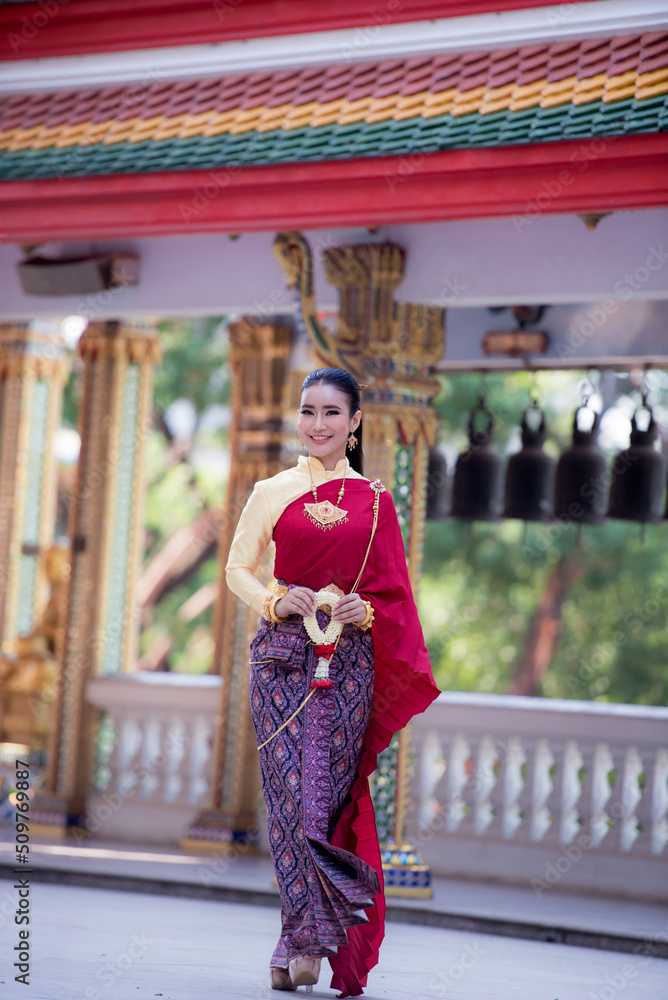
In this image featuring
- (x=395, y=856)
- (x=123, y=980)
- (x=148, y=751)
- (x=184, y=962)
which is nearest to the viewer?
(x=123, y=980)

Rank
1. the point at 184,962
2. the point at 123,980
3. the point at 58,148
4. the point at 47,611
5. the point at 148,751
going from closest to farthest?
the point at 123,980 → the point at 184,962 → the point at 58,148 → the point at 148,751 → the point at 47,611

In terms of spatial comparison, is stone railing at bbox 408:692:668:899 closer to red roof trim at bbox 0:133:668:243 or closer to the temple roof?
red roof trim at bbox 0:133:668:243

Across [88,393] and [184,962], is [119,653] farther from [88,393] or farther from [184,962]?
[184,962]

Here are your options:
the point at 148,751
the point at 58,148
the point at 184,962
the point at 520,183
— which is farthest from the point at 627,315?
the point at 184,962

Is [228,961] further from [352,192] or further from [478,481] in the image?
[478,481]

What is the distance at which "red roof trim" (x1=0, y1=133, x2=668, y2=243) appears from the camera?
4.89 meters

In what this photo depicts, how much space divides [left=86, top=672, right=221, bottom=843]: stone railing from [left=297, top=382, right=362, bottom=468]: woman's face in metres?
3.35

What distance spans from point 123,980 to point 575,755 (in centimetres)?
307

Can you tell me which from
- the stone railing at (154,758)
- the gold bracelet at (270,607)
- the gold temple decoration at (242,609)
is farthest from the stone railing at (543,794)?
the gold bracelet at (270,607)

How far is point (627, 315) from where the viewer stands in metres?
6.42

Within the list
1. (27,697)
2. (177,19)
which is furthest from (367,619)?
(27,697)

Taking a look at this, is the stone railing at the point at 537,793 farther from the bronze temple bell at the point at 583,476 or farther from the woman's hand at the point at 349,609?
the woman's hand at the point at 349,609

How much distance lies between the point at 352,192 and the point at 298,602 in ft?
7.15

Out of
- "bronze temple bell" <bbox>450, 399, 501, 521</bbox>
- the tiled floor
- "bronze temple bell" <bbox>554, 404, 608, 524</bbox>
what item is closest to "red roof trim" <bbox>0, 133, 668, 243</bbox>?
"bronze temple bell" <bbox>554, 404, 608, 524</bbox>
